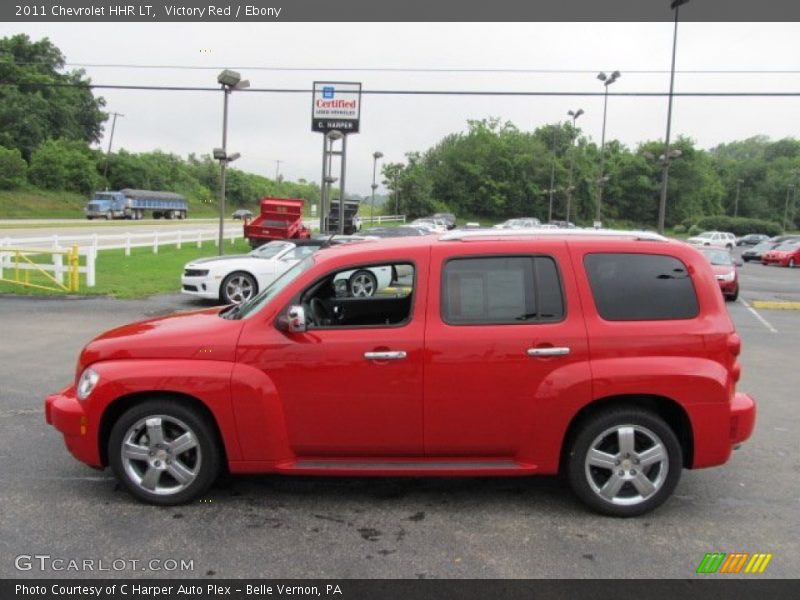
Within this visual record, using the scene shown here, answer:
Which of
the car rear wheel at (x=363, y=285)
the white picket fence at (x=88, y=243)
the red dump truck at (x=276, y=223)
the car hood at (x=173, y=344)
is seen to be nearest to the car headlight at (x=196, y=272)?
the white picket fence at (x=88, y=243)

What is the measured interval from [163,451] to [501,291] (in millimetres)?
2379

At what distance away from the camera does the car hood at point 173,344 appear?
164 inches

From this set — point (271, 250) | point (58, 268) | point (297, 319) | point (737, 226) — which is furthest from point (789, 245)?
point (737, 226)

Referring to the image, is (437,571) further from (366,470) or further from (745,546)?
(745,546)

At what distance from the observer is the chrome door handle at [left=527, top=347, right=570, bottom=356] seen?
160 inches

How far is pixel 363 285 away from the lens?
19.1ft

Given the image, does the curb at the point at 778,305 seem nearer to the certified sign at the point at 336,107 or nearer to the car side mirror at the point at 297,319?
the certified sign at the point at 336,107

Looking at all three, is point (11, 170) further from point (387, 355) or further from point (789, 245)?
point (387, 355)

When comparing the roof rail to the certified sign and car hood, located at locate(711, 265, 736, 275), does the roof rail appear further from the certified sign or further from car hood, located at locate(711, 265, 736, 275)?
the certified sign

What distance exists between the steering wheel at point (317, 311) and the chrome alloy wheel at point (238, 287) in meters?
9.09

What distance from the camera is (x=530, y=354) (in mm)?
4066
